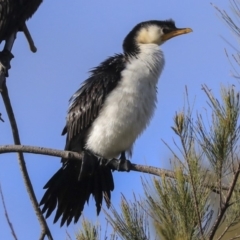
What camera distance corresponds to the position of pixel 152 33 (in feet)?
16.7

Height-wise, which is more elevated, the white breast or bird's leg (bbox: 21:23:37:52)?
bird's leg (bbox: 21:23:37:52)

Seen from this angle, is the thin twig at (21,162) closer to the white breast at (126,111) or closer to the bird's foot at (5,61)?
the bird's foot at (5,61)

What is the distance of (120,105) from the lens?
4.64m

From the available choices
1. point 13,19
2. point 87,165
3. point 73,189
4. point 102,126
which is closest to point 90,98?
point 102,126

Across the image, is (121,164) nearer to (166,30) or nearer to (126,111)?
(126,111)

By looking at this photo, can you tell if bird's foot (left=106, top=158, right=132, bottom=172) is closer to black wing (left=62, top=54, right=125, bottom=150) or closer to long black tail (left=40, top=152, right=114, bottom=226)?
long black tail (left=40, top=152, right=114, bottom=226)

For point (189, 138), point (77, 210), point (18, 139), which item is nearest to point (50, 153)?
point (18, 139)

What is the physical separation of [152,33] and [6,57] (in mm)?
1122

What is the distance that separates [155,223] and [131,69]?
2024 millimetres

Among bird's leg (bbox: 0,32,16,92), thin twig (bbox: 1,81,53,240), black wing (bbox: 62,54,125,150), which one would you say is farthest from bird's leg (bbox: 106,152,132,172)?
bird's leg (bbox: 0,32,16,92)

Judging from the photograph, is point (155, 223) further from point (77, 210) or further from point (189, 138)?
point (77, 210)

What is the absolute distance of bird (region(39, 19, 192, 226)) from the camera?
15.2 feet

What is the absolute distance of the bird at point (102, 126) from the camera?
4.63 meters

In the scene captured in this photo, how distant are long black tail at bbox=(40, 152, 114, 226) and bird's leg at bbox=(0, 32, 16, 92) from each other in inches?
29.0
